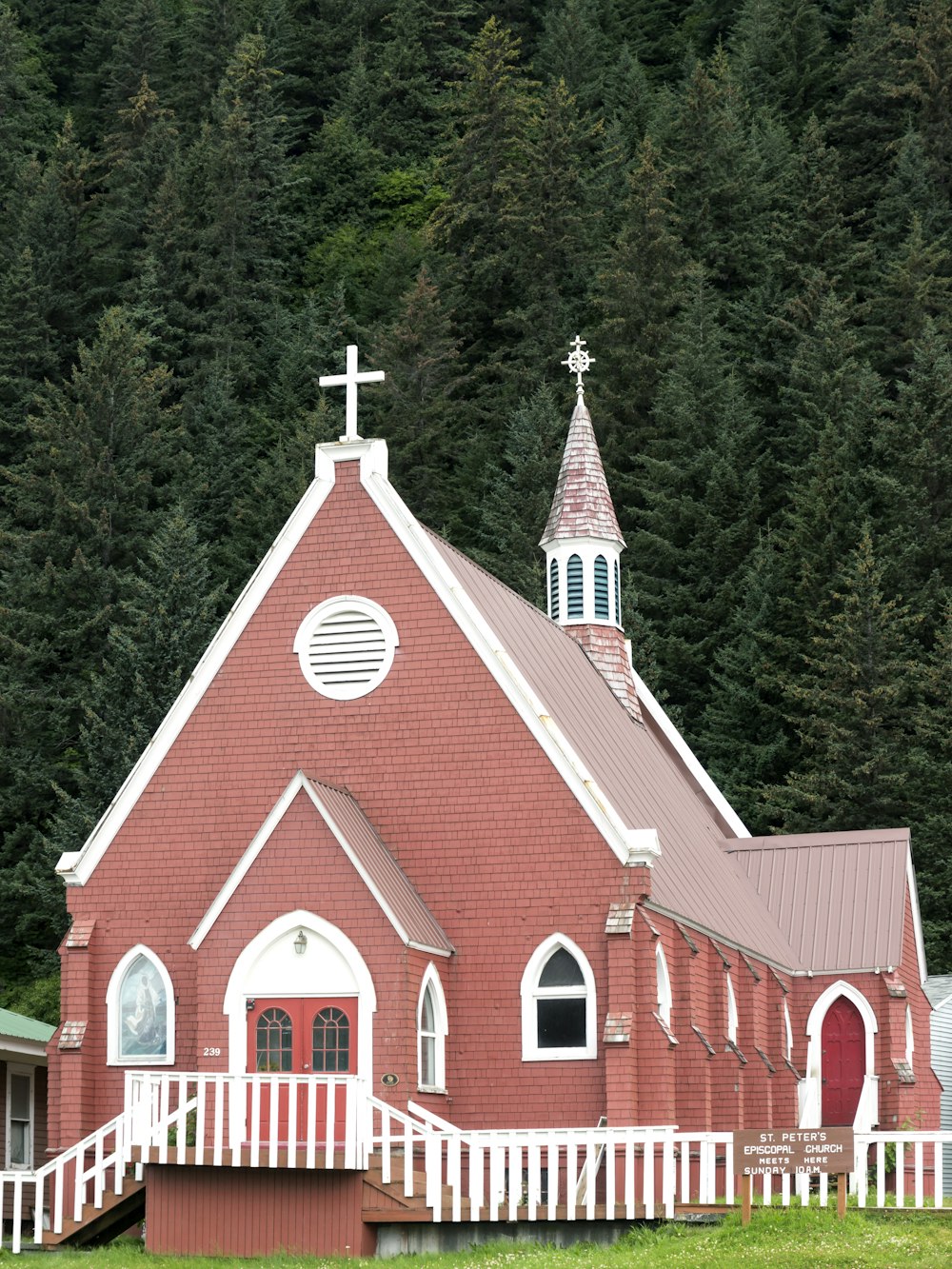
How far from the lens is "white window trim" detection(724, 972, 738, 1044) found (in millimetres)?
31381

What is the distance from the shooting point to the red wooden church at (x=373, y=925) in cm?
2439

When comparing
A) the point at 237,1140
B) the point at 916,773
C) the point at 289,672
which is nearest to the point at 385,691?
the point at 289,672

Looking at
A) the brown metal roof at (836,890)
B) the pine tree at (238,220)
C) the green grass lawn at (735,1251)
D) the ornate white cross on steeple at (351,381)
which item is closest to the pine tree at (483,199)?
the pine tree at (238,220)

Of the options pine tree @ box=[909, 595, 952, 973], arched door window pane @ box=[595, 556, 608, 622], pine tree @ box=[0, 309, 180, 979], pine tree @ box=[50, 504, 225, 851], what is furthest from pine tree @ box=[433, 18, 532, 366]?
arched door window pane @ box=[595, 556, 608, 622]

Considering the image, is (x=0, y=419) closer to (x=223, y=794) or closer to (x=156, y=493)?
(x=156, y=493)

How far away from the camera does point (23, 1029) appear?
3288cm

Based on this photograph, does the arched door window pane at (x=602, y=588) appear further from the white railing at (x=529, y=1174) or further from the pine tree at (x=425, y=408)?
the pine tree at (x=425, y=408)

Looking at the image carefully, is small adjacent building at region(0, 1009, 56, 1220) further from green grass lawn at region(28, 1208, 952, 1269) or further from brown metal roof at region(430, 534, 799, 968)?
brown metal roof at region(430, 534, 799, 968)

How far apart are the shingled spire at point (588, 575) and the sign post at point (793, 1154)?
60.1ft

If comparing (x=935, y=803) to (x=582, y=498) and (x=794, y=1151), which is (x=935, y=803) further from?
(x=794, y=1151)

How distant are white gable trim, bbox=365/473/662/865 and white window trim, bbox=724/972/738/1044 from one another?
409 centimetres

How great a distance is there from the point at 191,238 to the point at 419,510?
17.6 meters

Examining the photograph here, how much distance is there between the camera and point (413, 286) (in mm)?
81312

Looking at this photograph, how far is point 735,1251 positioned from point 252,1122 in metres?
6.43
